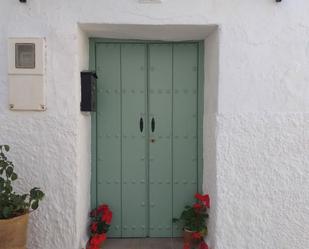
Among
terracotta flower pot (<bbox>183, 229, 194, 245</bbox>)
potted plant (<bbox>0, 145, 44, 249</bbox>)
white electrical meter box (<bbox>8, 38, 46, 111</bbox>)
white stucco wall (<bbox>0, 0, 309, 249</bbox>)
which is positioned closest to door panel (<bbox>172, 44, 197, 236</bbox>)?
terracotta flower pot (<bbox>183, 229, 194, 245</bbox>)

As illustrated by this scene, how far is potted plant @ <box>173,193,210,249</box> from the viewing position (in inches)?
141

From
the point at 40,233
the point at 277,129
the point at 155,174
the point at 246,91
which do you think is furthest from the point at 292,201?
the point at 40,233

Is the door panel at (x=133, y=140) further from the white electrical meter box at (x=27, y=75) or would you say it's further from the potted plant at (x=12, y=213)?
the potted plant at (x=12, y=213)

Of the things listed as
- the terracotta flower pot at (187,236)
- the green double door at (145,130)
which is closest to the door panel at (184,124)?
the green double door at (145,130)

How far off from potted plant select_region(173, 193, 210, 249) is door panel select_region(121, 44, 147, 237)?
0.46m

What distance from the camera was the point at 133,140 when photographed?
3.83 meters

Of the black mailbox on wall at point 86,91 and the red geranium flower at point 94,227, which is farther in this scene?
the red geranium flower at point 94,227

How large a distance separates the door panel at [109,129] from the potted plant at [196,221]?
2.26 feet

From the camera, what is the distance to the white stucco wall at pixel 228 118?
10.9 feet

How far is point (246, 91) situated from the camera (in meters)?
3.37

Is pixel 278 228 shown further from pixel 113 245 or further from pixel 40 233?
pixel 40 233

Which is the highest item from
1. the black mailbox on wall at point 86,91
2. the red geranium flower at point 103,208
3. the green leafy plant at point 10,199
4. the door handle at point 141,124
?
the black mailbox on wall at point 86,91

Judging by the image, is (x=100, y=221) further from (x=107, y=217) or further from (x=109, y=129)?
(x=109, y=129)

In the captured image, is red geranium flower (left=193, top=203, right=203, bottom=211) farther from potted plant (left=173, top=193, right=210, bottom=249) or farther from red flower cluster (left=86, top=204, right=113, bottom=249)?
red flower cluster (left=86, top=204, right=113, bottom=249)
